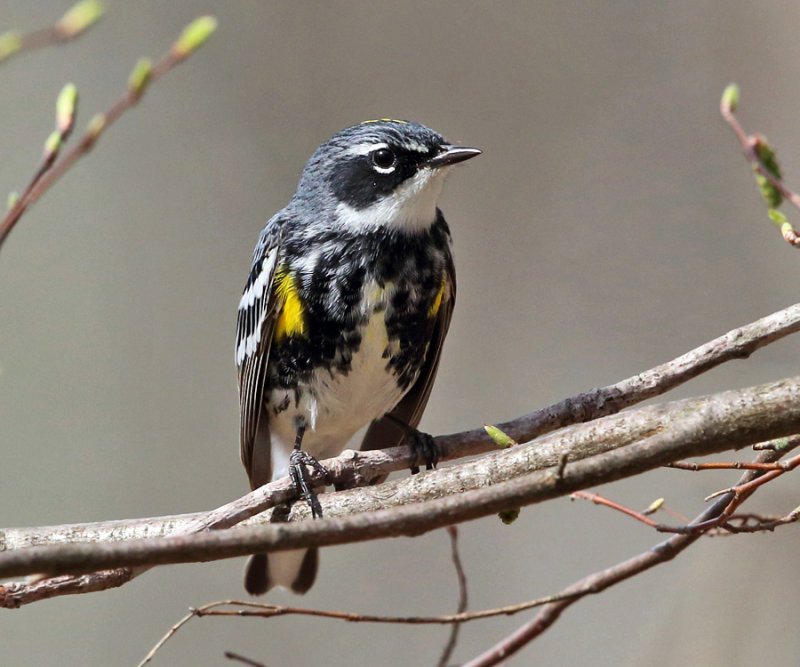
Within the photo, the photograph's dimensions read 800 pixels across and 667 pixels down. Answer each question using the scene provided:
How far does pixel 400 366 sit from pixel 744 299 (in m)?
2.26

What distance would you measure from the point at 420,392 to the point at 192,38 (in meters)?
2.44

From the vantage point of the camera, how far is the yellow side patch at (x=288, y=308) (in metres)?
2.98

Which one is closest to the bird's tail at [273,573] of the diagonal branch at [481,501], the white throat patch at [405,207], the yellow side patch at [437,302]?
the yellow side patch at [437,302]

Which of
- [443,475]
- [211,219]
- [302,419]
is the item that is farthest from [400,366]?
[211,219]

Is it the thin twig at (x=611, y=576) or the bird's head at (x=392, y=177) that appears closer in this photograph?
the thin twig at (x=611, y=576)

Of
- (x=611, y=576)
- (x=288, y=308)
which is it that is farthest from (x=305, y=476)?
(x=611, y=576)

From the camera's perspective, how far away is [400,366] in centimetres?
311

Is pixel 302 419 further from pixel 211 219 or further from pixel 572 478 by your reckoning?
pixel 211 219

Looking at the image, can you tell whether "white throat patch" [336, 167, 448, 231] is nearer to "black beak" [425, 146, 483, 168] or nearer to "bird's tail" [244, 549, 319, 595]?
"black beak" [425, 146, 483, 168]

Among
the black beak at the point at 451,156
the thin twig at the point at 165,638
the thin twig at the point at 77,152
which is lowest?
the thin twig at the point at 165,638

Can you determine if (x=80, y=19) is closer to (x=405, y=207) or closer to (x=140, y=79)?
(x=140, y=79)

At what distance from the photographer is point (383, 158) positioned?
3104 mm

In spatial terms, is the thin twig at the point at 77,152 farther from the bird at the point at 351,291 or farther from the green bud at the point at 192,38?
the bird at the point at 351,291

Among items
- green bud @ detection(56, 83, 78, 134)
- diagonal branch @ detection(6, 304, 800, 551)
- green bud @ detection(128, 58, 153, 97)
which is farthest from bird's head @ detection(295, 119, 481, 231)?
green bud @ detection(128, 58, 153, 97)
